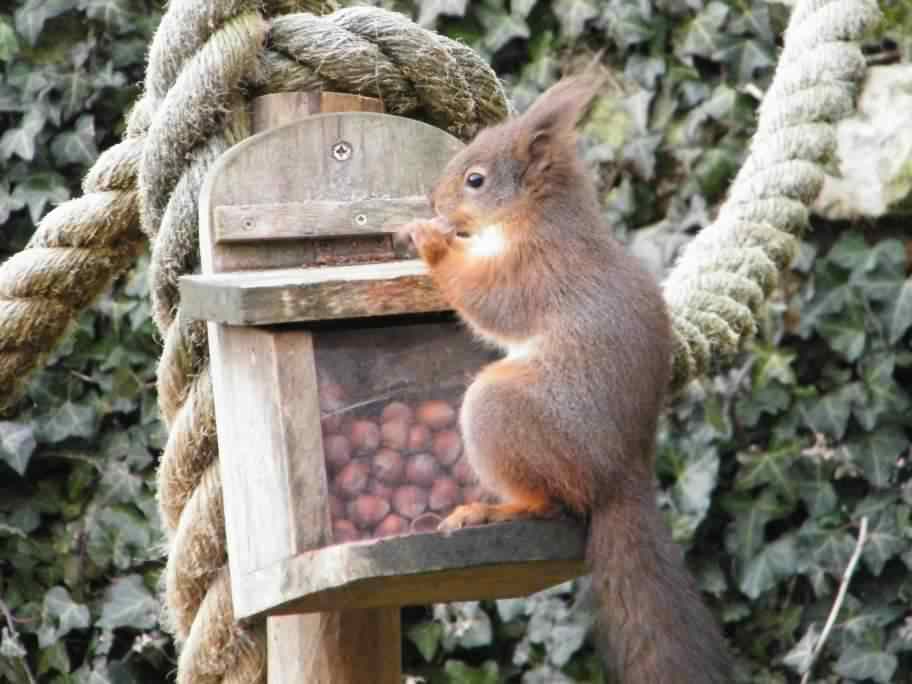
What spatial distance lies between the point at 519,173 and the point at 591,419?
1.40 feet

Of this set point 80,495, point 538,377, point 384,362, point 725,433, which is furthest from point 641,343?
point 80,495

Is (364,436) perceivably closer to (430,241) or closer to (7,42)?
(430,241)

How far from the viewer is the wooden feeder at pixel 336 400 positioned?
176 centimetres

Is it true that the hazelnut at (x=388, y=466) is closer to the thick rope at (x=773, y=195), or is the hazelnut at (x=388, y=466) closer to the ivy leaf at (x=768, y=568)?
the thick rope at (x=773, y=195)

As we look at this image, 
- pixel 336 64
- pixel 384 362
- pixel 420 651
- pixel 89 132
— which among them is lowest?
pixel 420 651

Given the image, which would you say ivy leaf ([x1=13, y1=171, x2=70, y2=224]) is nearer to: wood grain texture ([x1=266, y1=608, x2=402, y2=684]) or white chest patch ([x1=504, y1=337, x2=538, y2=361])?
wood grain texture ([x1=266, y1=608, x2=402, y2=684])

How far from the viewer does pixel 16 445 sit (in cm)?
359

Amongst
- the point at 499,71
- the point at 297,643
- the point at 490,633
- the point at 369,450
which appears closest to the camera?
the point at 369,450

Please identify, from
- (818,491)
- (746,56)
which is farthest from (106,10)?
(818,491)

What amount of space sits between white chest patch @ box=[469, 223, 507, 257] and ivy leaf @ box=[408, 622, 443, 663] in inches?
71.1

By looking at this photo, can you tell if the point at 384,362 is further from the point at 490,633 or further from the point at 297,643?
the point at 490,633

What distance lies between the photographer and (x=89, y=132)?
3807 mm

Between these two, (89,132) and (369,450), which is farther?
(89,132)

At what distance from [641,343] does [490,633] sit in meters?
1.93
